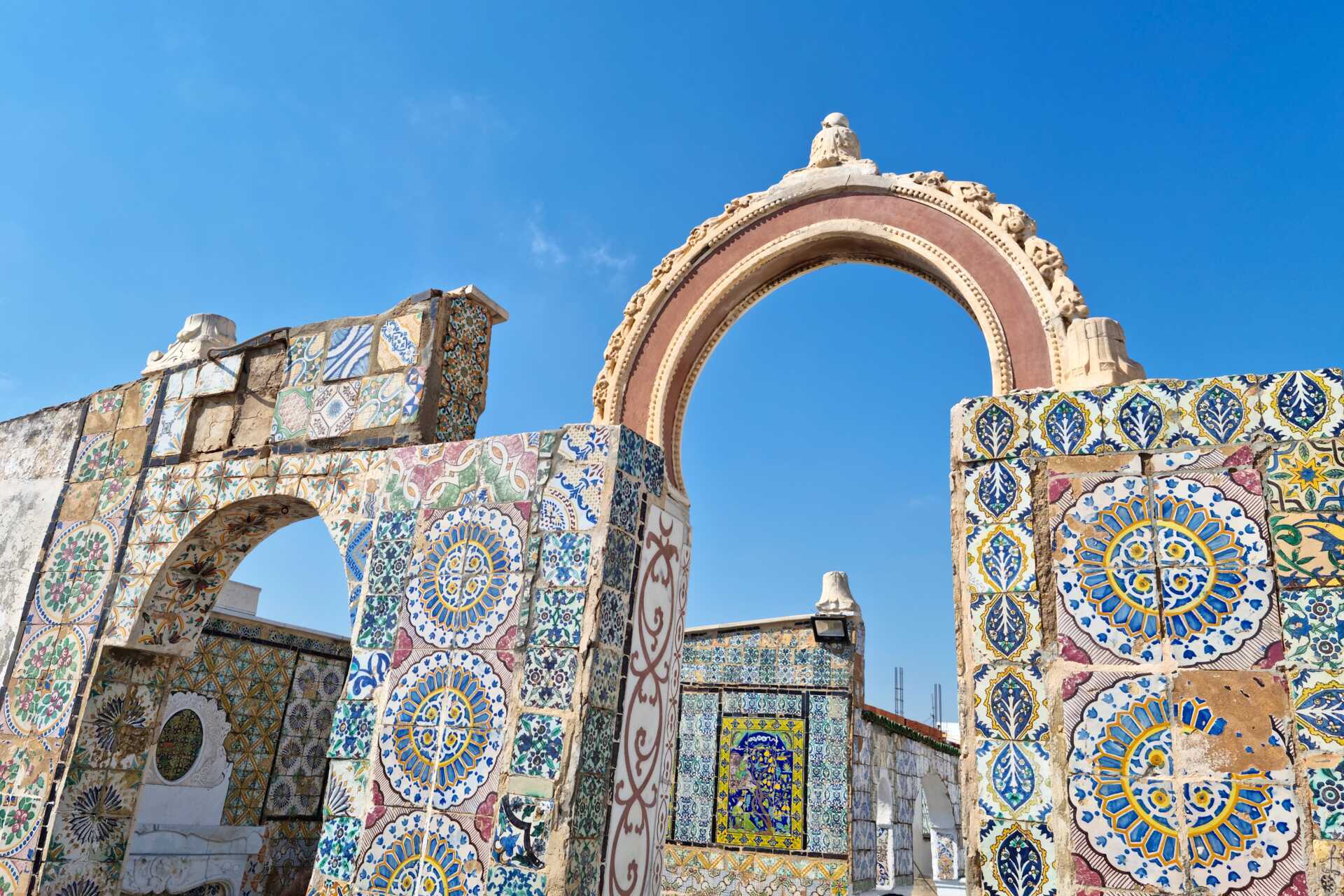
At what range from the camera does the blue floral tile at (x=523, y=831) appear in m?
2.47

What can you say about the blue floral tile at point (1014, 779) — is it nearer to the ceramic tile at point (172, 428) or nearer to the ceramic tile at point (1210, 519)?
the ceramic tile at point (1210, 519)

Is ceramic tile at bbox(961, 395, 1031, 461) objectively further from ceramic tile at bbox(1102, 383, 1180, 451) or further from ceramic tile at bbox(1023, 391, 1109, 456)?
ceramic tile at bbox(1102, 383, 1180, 451)

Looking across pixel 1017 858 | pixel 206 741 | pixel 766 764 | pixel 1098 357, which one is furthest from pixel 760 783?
pixel 1017 858

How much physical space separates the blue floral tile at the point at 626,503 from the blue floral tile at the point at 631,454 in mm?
25

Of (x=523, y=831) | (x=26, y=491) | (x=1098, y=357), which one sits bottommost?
(x=523, y=831)

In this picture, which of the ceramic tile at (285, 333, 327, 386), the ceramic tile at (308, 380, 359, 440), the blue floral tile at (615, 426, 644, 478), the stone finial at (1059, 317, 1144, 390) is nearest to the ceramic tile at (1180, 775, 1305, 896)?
the blue floral tile at (615, 426, 644, 478)

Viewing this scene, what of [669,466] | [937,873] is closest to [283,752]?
[669,466]

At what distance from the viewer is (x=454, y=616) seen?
2.87 meters

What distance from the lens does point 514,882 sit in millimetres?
2473

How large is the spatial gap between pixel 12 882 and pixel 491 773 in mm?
2078

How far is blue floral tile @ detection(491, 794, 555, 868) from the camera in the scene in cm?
247

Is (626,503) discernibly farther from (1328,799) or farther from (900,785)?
(900,785)

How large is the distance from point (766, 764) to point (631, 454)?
538cm

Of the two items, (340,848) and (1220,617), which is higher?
(1220,617)
